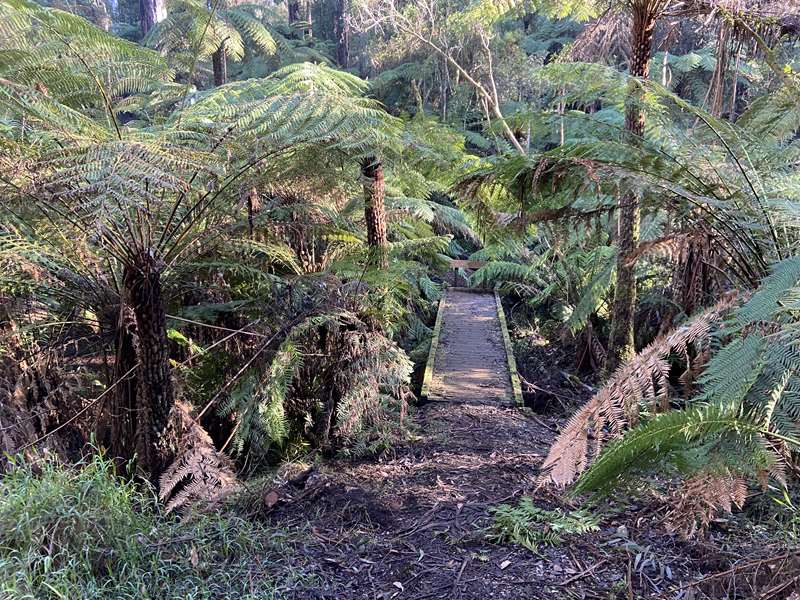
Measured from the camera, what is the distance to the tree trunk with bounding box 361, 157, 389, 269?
404 centimetres

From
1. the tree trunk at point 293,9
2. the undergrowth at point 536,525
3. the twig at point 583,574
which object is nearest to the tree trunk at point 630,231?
the undergrowth at point 536,525

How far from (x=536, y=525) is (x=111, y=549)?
1.88 m

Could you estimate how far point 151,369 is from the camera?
2.94 m

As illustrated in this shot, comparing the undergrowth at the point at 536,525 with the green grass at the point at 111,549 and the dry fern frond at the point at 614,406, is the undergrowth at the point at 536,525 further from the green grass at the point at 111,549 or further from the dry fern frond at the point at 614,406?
the green grass at the point at 111,549

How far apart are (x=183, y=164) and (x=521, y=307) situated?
7.35 m

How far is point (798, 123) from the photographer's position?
9.95 ft

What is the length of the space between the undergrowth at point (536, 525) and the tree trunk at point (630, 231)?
1.44 m

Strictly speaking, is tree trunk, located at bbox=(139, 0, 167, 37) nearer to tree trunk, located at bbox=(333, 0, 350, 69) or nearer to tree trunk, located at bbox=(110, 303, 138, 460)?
tree trunk, located at bbox=(333, 0, 350, 69)

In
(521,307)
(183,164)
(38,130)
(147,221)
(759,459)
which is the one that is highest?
(38,130)

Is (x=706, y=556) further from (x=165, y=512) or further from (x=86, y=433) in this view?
(x=86, y=433)

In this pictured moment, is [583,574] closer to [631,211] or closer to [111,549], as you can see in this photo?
[111,549]

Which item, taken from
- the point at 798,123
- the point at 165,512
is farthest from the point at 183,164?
the point at 798,123

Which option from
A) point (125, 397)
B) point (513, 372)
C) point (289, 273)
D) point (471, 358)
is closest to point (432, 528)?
point (125, 397)

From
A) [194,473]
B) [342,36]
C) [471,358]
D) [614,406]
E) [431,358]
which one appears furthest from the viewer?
[342,36]
